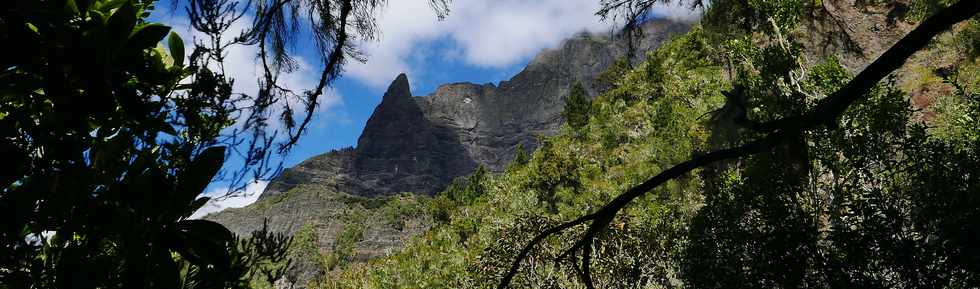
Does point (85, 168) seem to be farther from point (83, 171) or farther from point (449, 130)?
point (449, 130)

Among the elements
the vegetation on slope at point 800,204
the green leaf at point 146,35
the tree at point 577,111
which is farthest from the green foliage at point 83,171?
the tree at point 577,111

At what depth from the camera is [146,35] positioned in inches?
73.2

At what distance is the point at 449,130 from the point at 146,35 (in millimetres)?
189772

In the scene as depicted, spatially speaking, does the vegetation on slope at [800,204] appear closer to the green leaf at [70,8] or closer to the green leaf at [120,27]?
the green leaf at [120,27]

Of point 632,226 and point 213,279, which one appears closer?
point 213,279

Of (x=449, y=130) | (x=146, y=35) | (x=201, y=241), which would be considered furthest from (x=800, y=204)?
(x=449, y=130)

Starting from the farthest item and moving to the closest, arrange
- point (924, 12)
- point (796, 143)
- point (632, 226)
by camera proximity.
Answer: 1. point (632, 226)
2. point (924, 12)
3. point (796, 143)

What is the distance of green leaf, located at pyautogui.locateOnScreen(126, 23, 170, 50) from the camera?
1.85m

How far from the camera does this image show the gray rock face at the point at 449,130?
176 meters

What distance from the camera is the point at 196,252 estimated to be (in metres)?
1.93

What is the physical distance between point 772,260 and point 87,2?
715cm

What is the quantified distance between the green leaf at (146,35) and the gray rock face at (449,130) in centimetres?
17126

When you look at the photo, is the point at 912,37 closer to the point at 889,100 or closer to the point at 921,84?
the point at 889,100

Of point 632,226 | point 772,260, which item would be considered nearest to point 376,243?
point 632,226
